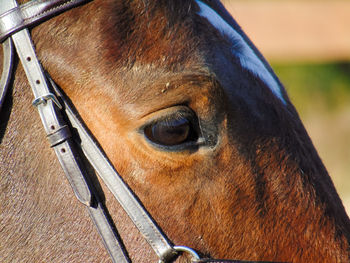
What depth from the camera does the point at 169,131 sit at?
2.07 meters

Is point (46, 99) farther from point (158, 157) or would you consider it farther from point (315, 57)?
point (315, 57)

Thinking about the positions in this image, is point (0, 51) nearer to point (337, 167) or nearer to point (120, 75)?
point (120, 75)

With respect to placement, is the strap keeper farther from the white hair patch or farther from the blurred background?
the blurred background

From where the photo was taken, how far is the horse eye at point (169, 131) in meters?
2.07

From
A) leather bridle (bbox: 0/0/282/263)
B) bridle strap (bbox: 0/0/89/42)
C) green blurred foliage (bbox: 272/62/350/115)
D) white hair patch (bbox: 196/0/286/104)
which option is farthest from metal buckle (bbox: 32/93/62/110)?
green blurred foliage (bbox: 272/62/350/115)

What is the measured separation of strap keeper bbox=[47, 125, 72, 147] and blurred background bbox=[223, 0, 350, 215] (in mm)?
8607

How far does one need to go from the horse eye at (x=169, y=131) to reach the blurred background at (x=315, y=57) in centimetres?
851

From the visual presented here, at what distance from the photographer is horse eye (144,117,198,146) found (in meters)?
2.07

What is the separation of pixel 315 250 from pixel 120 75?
3.22 ft

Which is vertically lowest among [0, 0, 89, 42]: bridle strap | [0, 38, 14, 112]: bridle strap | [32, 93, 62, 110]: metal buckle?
[32, 93, 62, 110]: metal buckle

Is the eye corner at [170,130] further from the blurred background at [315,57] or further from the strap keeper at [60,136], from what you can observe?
the blurred background at [315,57]

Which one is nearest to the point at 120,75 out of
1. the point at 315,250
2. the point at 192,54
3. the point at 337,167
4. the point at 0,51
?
the point at 192,54

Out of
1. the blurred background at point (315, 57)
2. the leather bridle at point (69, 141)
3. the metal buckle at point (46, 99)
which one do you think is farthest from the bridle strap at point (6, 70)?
the blurred background at point (315, 57)

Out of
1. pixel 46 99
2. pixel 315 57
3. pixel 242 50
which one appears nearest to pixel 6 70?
pixel 46 99
